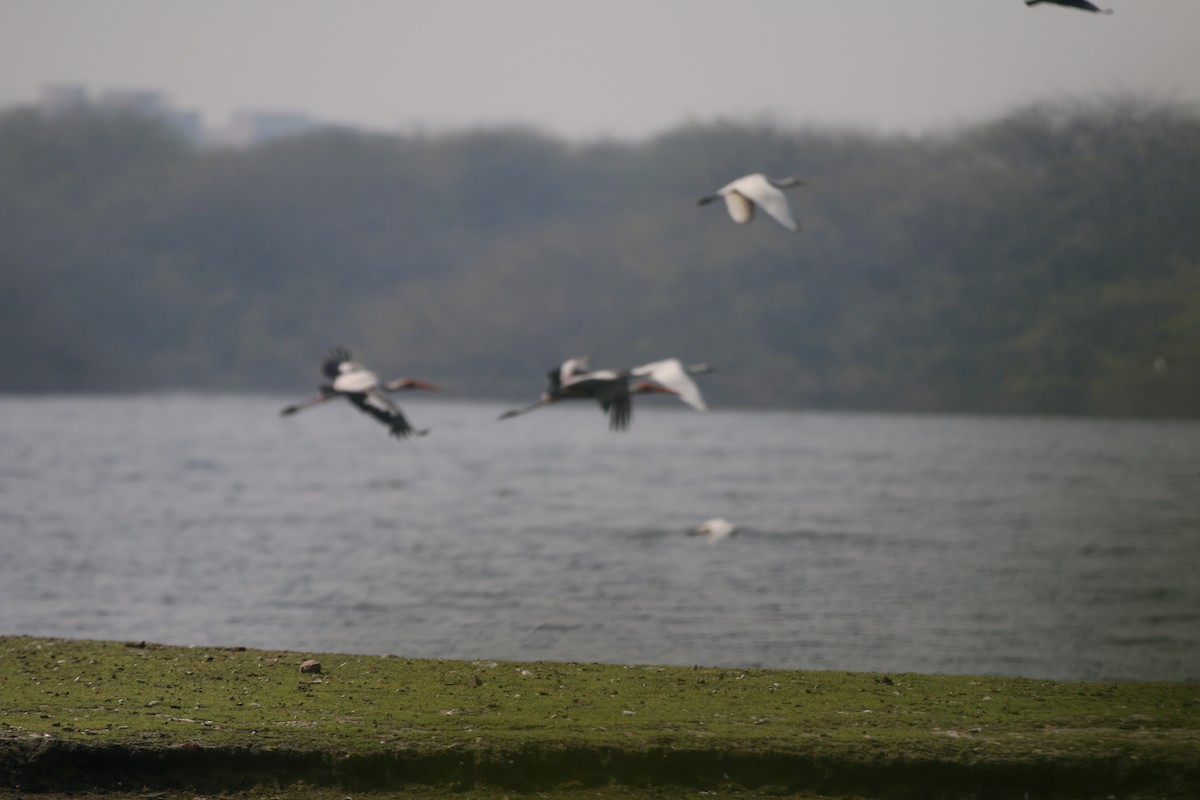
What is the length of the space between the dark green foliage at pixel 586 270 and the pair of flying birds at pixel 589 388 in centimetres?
4564

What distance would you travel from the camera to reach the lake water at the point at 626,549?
13047 mm

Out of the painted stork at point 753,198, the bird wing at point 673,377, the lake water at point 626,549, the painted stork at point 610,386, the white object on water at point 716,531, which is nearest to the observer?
the bird wing at point 673,377

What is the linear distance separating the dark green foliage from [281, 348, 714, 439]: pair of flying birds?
45.6 metres

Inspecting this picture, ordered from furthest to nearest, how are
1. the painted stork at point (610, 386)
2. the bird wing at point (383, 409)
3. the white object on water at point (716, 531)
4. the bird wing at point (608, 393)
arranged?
the white object on water at point (716, 531), the bird wing at point (383, 409), the bird wing at point (608, 393), the painted stork at point (610, 386)

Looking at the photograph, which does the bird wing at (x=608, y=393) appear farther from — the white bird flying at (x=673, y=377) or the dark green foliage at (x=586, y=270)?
the dark green foliage at (x=586, y=270)

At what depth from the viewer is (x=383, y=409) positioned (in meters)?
8.75

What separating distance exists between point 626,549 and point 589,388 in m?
14.0

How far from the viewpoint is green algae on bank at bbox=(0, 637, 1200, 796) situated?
5.37m

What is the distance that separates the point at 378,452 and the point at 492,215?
37.4 meters

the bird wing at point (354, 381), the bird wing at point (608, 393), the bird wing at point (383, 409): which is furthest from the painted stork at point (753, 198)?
the bird wing at point (354, 381)

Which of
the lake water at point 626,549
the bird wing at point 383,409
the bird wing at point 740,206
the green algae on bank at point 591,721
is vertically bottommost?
the lake water at point 626,549

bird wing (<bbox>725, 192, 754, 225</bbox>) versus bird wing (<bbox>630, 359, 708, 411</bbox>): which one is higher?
bird wing (<bbox>725, 192, 754, 225</bbox>)

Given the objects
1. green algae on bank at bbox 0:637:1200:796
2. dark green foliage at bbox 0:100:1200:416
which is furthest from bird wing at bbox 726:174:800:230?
dark green foliage at bbox 0:100:1200:416

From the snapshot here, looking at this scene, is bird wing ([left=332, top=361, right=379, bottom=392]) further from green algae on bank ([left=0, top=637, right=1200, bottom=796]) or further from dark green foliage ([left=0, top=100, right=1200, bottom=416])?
dark green foliage ([left=0, top=100, right=1200, bottom=416])
